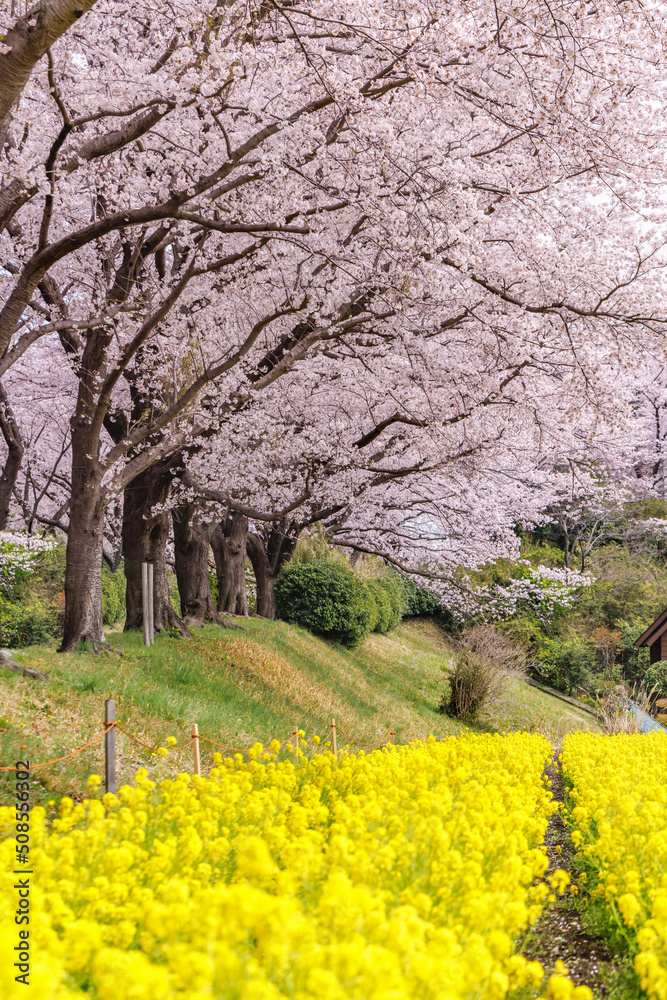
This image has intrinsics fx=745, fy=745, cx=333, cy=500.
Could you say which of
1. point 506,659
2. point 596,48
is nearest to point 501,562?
point 506,659

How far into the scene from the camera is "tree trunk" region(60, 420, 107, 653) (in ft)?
32.8

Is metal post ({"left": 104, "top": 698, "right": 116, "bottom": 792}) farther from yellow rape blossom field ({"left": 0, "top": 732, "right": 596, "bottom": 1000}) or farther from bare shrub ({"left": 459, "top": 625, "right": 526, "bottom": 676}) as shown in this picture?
bare shrub ({"left": 459, "top": 625, "right": 526, "bottom": 676})

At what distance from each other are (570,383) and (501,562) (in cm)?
1537

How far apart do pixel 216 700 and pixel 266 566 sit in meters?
9.61

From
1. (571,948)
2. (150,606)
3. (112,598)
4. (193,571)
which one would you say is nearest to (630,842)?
(571,948)

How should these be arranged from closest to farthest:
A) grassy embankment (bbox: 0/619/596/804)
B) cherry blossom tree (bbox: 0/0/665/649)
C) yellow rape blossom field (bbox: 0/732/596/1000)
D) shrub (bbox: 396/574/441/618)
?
yellow rape blossom field (bbox: 0/732/596/1000) → grassy embankment (bbox: 0/619/596/804) → cherry blossom tree (bbox: 0/0/665/649) → shrub (bbox: 396/574/441/618)

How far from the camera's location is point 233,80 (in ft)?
23.1

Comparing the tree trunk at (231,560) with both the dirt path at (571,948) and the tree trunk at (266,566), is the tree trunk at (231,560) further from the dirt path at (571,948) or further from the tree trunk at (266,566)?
the dirt path at (571,948)

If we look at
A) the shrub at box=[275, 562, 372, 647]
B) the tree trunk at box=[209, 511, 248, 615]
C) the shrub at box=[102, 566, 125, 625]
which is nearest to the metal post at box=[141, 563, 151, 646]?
the tree trunk at box=[209, 511, 248, 615]

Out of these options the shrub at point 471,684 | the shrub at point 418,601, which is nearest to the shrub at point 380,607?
the shrub at point 418,601

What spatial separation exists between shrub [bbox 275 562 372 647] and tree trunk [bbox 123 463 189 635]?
6.13 meters

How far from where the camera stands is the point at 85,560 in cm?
1000

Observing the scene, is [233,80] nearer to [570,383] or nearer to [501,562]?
[570,383]

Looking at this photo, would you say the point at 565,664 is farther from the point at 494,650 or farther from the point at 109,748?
the point at 109,748
